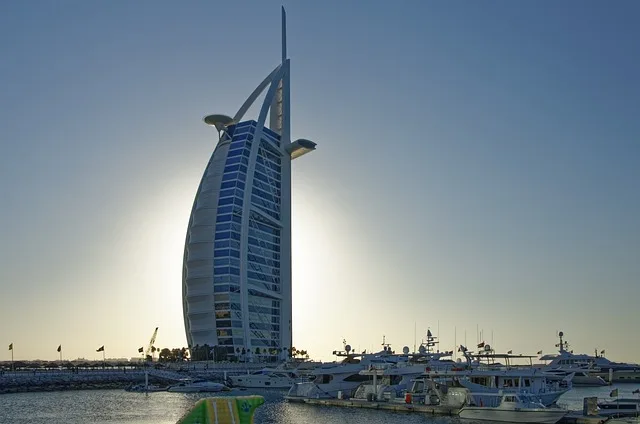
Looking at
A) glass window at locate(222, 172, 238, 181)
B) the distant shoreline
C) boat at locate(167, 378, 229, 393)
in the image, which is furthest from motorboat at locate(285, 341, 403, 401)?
glass window at locate(222, 172, 238, 181)

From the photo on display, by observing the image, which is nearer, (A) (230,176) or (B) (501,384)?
(B) (501,384)

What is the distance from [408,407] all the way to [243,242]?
9269 centimetres

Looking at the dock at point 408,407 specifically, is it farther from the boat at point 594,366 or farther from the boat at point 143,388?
the boat at point 594,366

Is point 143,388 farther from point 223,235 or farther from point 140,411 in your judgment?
point 223,235

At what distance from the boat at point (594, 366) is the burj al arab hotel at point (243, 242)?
61.8 metres

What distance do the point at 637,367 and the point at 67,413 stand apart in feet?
440

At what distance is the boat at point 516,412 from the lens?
5603cm

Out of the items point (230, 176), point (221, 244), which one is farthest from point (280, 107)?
point (221, 244)

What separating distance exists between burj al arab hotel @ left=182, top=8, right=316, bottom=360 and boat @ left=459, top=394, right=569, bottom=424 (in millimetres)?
100246

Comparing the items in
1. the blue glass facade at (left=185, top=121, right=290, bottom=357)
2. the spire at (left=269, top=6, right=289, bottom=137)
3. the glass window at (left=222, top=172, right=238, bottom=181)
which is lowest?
the blue glass facade at (left=185, top=121, right=290, bottom=357)

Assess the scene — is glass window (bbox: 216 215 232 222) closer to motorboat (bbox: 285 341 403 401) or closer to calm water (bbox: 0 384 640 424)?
calm water (bbox: 0 384 640 424)

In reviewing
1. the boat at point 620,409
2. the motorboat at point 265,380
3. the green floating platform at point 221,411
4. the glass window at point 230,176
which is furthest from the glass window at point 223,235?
the green floating platform at point 221,411

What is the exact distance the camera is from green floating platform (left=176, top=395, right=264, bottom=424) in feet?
57.4

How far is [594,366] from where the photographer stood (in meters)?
149
